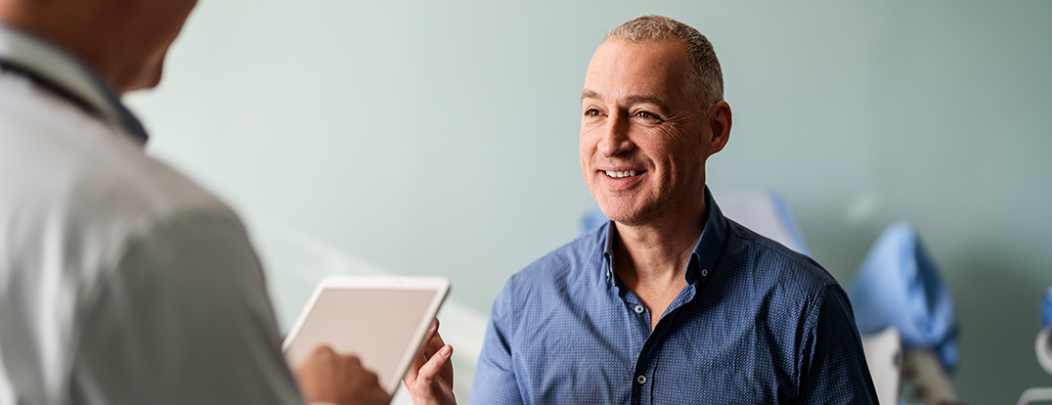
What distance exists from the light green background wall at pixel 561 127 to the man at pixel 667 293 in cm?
159

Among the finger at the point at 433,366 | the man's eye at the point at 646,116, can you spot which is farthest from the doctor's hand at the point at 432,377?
the man's eye at the point at 646,116

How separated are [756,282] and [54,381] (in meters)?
1.02

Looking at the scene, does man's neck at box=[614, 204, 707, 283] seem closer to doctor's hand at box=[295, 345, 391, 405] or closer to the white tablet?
the white tablet

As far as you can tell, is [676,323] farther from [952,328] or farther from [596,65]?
[952,328]

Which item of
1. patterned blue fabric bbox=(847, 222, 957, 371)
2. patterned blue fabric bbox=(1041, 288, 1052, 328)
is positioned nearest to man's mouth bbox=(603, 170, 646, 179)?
patterned blue fabric bbox=(847, 222, 957, 371)

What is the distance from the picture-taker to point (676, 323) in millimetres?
1198

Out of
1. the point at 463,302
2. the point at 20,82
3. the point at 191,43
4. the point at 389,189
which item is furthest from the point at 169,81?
the point at 20,82

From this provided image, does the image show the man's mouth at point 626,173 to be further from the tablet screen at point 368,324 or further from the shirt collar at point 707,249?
the tablet screen at point 368,324

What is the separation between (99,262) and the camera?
418 millimetres

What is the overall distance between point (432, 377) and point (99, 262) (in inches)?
31.2

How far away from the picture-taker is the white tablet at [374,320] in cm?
88

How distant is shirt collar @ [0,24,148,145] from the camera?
474 millimetres

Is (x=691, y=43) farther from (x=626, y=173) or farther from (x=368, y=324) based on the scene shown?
(x=368, y=324)

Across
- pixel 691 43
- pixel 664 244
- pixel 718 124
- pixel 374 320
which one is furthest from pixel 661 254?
pixel 374 320
